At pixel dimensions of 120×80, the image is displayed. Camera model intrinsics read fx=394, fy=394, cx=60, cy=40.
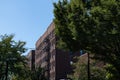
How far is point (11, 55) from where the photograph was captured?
6625 centimetres

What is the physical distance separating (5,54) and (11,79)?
54.8 ft

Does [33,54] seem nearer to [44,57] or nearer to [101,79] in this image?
[44,57]

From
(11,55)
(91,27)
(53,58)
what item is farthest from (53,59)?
(91,27)

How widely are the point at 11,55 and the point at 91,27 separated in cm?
3961

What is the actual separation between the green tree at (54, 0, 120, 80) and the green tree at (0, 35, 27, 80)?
35.4 metres

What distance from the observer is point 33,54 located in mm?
158000

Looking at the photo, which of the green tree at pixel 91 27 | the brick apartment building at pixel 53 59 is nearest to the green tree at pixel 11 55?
the brick apartment building at pixel 53 59

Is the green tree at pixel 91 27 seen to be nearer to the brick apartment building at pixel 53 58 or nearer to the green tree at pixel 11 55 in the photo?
the green tree at pixel 11 55

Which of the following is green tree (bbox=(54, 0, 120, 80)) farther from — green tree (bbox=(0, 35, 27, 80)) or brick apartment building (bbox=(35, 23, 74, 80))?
brick apartment building (bbox=(35, 23, 74, 80))

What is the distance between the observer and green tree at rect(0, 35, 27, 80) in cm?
6694

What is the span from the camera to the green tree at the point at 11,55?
66.9m

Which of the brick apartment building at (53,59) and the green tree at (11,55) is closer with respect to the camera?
the green tree at (11,55)

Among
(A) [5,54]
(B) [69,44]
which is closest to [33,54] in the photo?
(A) [5,54]

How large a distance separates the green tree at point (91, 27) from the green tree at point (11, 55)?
35446mm
